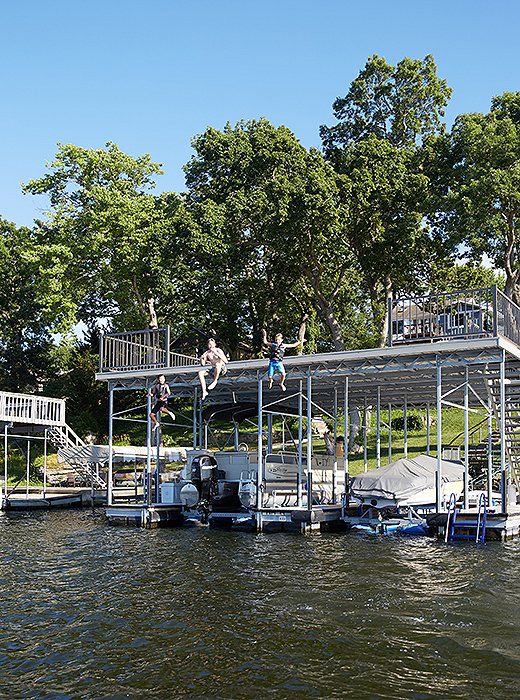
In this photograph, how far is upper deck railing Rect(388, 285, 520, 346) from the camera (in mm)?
23453

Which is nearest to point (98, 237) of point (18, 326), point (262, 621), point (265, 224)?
point (265, 224)

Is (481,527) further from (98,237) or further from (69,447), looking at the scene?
(98,237)

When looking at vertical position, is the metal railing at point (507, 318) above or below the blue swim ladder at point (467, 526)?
above

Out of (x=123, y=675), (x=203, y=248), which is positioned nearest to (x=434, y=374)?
(x=203, y=248)

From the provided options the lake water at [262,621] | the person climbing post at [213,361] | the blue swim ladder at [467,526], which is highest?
the person climbing post at [213,361]

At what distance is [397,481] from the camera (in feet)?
86.9

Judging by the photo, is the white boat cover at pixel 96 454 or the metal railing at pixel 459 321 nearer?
the metal railing at pixel 459 321

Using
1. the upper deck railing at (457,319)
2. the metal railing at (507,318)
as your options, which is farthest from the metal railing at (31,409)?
the metal railing at (507,318)

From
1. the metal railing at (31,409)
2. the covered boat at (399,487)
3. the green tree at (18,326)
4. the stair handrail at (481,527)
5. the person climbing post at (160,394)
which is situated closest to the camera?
the stair handrail at (481,527)

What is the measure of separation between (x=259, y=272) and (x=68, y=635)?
35.3 metres

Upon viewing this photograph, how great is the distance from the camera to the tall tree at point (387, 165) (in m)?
42.4

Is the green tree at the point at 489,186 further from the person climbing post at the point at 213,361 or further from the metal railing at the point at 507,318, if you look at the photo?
the person climbing post at the point at 213,361

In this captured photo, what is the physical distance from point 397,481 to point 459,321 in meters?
5.67

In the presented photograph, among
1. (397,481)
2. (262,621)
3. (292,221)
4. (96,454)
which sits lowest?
(262,621)
